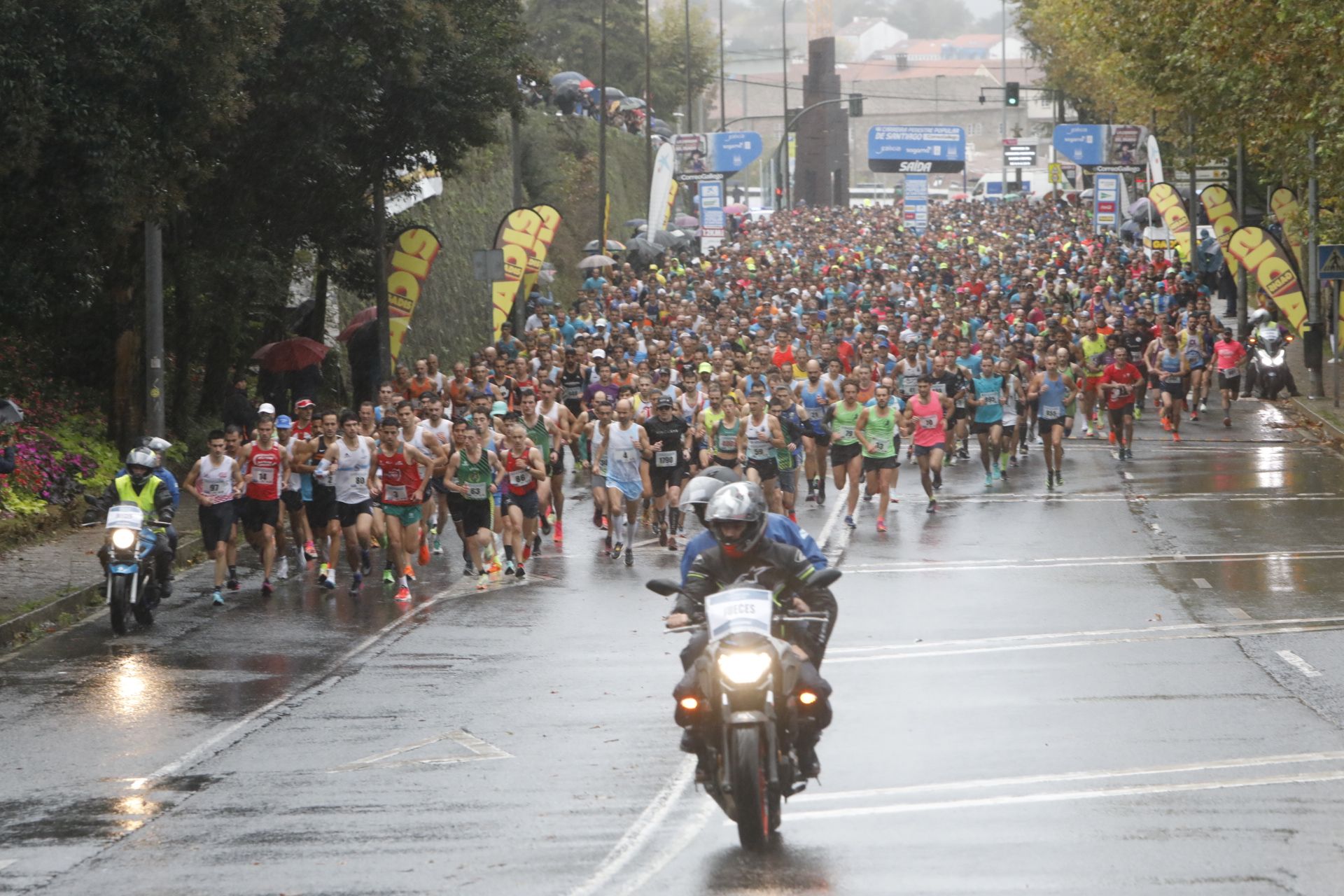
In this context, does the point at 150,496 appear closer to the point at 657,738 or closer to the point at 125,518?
the point at 125,518

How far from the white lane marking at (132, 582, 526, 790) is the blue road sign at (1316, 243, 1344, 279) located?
58.3 ft

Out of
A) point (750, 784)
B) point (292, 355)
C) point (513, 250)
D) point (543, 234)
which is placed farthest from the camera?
point (543, 234)

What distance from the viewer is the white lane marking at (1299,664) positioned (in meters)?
12.3

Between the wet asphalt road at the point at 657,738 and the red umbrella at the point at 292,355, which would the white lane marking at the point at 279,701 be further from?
the red umbrella at the point at 292,355

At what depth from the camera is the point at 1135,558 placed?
60.0 feet

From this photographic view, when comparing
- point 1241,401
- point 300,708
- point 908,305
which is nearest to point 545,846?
point 300,708

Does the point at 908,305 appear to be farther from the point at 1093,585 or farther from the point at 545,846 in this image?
the point at 545,846

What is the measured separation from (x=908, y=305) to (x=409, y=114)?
21222 millimetres

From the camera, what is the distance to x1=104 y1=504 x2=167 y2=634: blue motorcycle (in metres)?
14.8

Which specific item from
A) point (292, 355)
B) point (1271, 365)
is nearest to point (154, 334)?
point (292, 355)

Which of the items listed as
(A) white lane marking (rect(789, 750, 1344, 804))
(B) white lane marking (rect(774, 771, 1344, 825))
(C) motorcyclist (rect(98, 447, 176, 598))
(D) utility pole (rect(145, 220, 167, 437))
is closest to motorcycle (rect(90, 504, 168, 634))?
(C) motorcyclist (rect(98, 447, 176, 598))

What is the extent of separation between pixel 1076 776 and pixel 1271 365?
26454 mm

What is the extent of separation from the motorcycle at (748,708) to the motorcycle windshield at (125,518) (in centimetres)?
818

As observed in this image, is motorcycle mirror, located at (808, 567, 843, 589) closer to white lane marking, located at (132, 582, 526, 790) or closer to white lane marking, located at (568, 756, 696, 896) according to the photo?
white lane marking, located at (568, 756, 696, 896)
